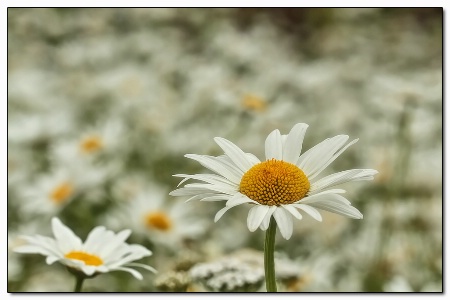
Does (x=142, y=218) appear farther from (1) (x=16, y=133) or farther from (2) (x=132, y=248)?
(2) (x=132, y=248)

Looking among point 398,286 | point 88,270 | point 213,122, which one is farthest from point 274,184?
point 213,122

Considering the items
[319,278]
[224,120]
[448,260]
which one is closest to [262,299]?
[319,278]

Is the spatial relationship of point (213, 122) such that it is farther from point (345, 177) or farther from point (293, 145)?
point (345, 177)

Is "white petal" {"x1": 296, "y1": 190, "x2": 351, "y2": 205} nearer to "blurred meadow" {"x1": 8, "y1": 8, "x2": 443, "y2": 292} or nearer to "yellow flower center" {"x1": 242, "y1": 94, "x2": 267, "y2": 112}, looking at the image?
"blurred meadow" {"x1": 8, "y1": 8, "x2": 443, "y2": 292}

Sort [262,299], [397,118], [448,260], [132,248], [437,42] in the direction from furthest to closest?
1. [397,118]
2. [437,42]
3. [448,260]
4. [262,299]
5. [132,248]

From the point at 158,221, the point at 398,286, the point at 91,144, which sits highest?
the point at 91,144
